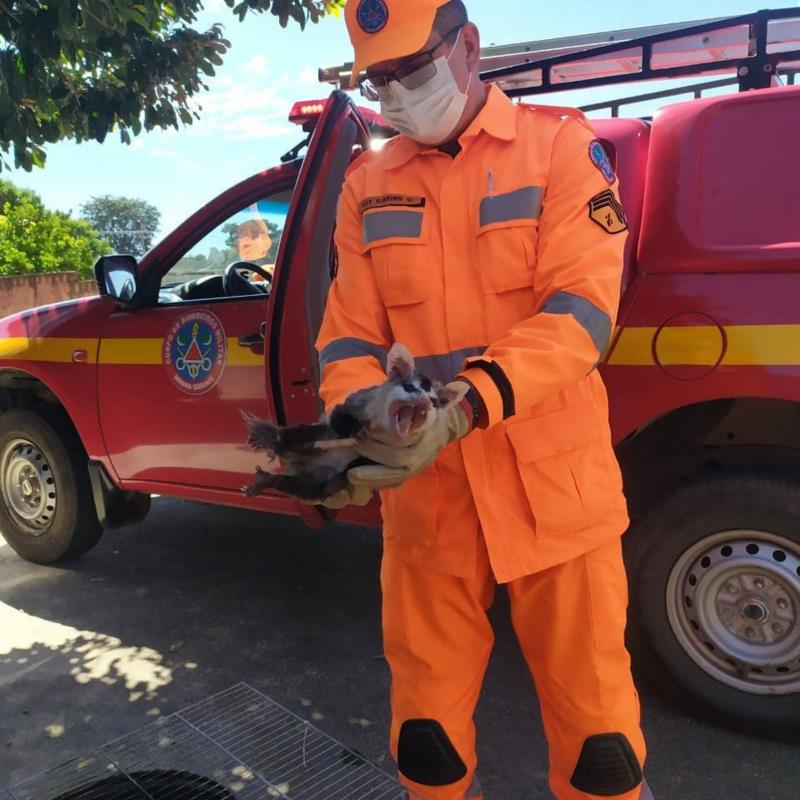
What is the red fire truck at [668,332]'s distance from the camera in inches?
97.3

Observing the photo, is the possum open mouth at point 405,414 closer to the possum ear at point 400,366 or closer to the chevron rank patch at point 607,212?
the possum ear at point 400,366

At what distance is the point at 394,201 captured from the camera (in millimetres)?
1816

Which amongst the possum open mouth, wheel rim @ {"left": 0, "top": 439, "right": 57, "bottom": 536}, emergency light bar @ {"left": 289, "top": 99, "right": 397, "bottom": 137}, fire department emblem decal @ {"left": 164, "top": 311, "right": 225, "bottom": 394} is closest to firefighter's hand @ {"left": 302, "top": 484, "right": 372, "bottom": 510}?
the possum open mouth

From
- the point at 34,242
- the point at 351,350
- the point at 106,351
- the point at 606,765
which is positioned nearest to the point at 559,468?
the point at 351,350

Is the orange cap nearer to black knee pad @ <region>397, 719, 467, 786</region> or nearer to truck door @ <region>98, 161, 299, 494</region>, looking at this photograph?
black knee pad @ <region>397, 719, 467, 786</region>

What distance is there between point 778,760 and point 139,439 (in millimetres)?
2880

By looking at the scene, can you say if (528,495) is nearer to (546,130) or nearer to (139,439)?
(546,130)

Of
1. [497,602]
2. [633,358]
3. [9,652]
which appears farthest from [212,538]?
[633,358]

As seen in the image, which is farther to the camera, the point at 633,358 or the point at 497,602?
the point at 497,602

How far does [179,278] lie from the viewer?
3.85 m

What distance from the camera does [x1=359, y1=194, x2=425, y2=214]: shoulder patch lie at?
5.89 ft

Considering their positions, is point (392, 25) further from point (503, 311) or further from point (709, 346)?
point (709, 346)

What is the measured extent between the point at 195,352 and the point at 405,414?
2311 mm

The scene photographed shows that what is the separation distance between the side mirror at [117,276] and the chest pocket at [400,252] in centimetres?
213
